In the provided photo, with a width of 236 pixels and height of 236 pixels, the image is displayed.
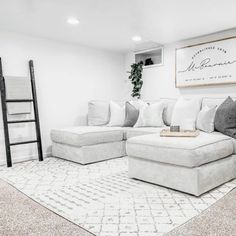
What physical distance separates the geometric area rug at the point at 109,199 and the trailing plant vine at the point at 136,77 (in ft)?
6.88

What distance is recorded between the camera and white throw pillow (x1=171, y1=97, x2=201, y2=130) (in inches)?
128

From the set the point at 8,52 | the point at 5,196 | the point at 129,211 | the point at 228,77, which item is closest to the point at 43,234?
the point at 129,211

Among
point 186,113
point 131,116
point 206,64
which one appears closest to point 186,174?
point 186,113

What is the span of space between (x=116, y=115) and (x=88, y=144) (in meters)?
0.93

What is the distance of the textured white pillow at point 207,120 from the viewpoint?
305 centimetres

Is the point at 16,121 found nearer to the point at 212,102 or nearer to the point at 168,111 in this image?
the point at 168,111

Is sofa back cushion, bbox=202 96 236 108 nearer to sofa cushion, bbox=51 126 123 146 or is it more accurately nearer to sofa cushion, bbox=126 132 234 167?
sofa cushion, bbox=126 132 234 167

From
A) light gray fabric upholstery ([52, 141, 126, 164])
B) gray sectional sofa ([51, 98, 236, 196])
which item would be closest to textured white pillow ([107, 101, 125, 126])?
light gray fabric upholstery ([52, 141, 126, 164])

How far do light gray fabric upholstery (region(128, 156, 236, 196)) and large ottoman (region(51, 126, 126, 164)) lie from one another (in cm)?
93

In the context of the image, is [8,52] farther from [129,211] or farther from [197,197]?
[197,197]

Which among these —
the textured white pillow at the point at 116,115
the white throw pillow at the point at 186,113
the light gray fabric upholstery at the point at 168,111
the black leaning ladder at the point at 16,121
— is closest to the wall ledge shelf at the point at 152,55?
the light gray fabric upholstery at the point at 168,111

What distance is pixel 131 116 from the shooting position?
396 centimetres

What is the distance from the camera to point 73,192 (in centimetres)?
236

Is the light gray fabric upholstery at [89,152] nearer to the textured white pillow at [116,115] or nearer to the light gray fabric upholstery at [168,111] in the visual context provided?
the textured white pillow at [116,115]
